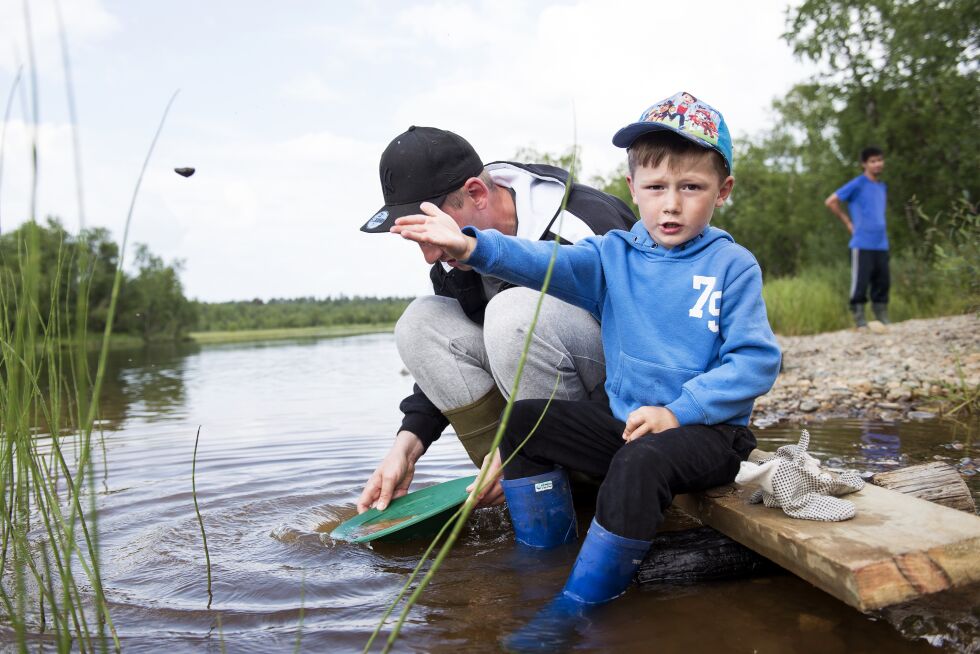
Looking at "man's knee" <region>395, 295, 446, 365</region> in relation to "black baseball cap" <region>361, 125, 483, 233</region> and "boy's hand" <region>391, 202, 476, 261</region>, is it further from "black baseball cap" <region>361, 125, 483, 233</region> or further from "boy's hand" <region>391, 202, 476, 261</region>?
"boy's hand" <region>391, 202, 476, 261</region>

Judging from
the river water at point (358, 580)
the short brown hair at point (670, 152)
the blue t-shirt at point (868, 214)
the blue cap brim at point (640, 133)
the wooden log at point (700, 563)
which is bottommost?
→ the river water at point (358, 580)

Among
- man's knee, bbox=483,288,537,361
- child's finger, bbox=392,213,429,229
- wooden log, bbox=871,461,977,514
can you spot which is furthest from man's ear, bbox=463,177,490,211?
wooden log, bbox=871,461,977,514

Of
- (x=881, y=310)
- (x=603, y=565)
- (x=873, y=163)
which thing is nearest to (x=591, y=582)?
(x=603, y=565)

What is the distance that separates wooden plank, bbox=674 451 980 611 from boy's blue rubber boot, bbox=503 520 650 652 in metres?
0.28

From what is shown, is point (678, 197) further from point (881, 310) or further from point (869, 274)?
point (881, 310)

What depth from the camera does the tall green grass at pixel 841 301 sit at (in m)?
8.75

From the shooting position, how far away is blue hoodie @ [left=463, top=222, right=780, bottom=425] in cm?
185

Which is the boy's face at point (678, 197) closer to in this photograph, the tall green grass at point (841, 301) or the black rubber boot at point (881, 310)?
the black rubber boot at point (881, 310)

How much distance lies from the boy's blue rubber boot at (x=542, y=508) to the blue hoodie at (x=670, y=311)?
0.30 m

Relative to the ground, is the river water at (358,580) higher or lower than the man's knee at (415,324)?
lower

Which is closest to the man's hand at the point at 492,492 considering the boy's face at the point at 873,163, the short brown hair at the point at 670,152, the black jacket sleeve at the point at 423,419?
the black jacket sleeve at the point at 423,419

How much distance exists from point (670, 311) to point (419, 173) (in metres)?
0.92

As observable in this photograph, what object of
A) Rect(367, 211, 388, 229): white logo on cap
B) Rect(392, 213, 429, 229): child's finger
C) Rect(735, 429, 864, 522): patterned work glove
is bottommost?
Rect(735, 429, 864, 522): patterned work glove

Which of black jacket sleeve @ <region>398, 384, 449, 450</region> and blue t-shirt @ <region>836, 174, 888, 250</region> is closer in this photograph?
black jacket sleeve @ <region>398, 384, 449, 450</region>
